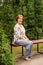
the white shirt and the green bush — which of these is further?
the white shirt

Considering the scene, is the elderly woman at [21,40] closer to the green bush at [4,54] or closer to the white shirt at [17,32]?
the white shirt at [17,32]

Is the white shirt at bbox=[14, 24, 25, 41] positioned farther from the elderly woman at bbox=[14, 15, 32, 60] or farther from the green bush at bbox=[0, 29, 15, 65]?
the green bush at bbox=[0, 29, 15, 65]

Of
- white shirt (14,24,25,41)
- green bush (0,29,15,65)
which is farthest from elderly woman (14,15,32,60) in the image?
green bush (0,29,15,65)

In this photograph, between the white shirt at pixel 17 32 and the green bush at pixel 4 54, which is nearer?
the green bush at pixel 4 54

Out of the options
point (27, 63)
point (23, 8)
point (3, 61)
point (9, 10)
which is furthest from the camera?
point (23, 8)

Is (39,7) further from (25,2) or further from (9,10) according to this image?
(9,10)

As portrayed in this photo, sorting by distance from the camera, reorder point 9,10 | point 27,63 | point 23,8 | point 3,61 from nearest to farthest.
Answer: point 3,61
point 27,63
point 9,10
point 23,8

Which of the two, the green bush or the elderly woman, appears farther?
the elderly woman

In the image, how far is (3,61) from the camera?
8508mm

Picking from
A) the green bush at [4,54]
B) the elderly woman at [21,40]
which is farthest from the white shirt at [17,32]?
the green bush at [4,54]

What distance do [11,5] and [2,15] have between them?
1006 millimetres

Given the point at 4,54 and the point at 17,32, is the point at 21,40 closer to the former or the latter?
the point at 17,32

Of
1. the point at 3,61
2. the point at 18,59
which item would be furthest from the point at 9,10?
the point at 3,61

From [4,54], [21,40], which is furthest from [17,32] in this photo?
[4,54]
